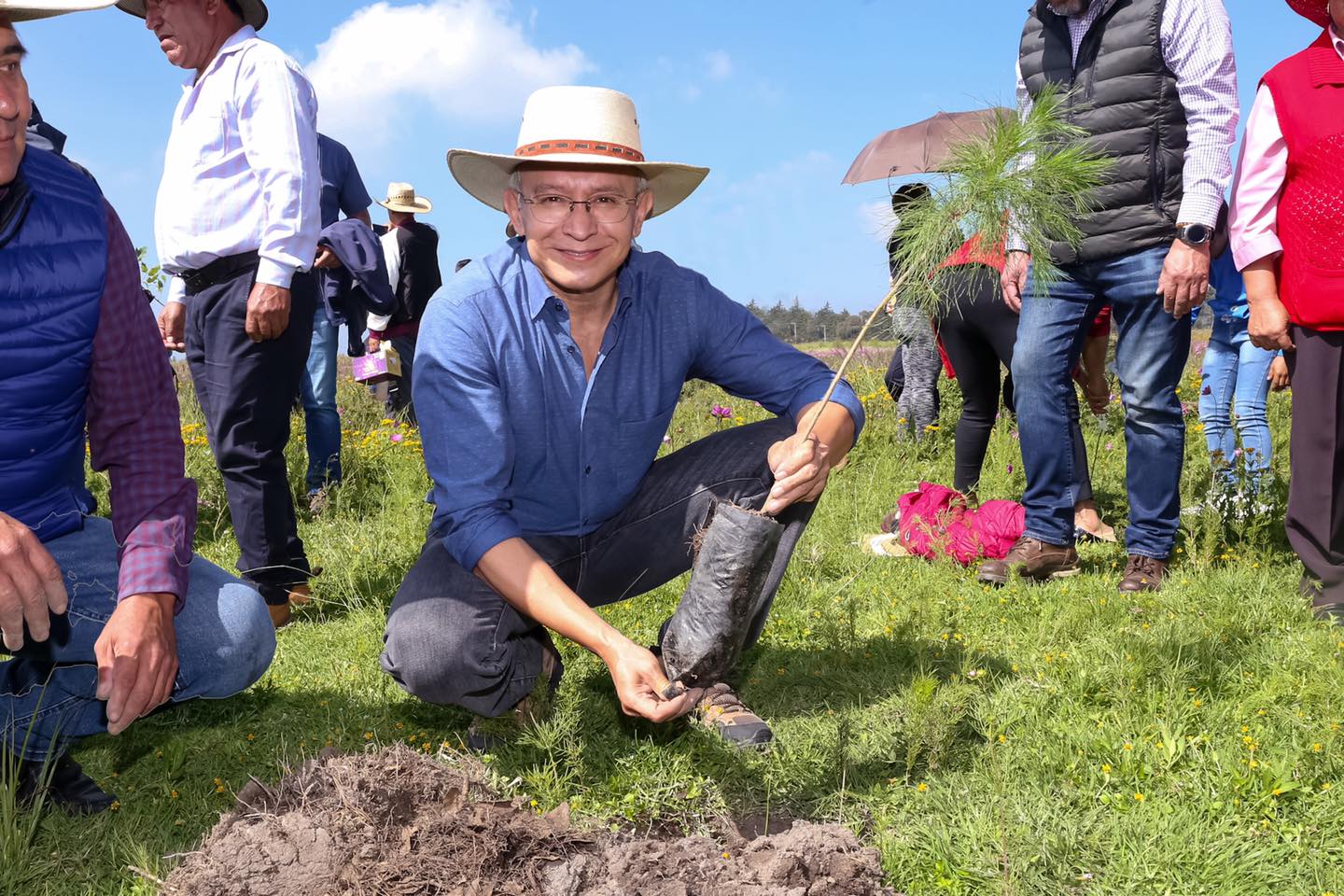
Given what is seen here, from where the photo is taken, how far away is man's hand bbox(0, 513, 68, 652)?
85.0 inches

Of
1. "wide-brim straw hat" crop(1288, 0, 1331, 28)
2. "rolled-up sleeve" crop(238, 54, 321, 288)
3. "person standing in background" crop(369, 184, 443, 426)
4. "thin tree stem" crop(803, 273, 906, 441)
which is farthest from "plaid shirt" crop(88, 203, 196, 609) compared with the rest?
"person standing in background" crop(369, 184, 443, 426)

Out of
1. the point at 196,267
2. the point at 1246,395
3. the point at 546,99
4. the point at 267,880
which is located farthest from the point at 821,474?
the point at 1246,395

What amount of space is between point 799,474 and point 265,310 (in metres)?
2.41

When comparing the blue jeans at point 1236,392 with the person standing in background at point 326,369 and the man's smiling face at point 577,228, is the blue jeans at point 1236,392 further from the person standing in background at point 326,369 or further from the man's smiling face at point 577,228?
the person standing in background at point 326,369

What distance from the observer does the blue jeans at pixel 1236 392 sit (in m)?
5.60

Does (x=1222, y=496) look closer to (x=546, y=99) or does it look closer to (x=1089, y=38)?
(x=1089, y=38)

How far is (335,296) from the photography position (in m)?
6.19

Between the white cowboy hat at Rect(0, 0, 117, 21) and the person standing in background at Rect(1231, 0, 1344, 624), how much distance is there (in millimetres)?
3848

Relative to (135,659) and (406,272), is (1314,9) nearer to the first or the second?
(135,659)

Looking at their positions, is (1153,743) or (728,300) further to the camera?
(728,300)

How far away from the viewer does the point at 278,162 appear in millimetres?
4098

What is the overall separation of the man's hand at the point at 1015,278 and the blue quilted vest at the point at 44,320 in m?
3.62

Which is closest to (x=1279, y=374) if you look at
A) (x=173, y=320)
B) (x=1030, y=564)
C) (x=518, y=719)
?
(x=1030, y=564)

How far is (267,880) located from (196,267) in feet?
9.60
